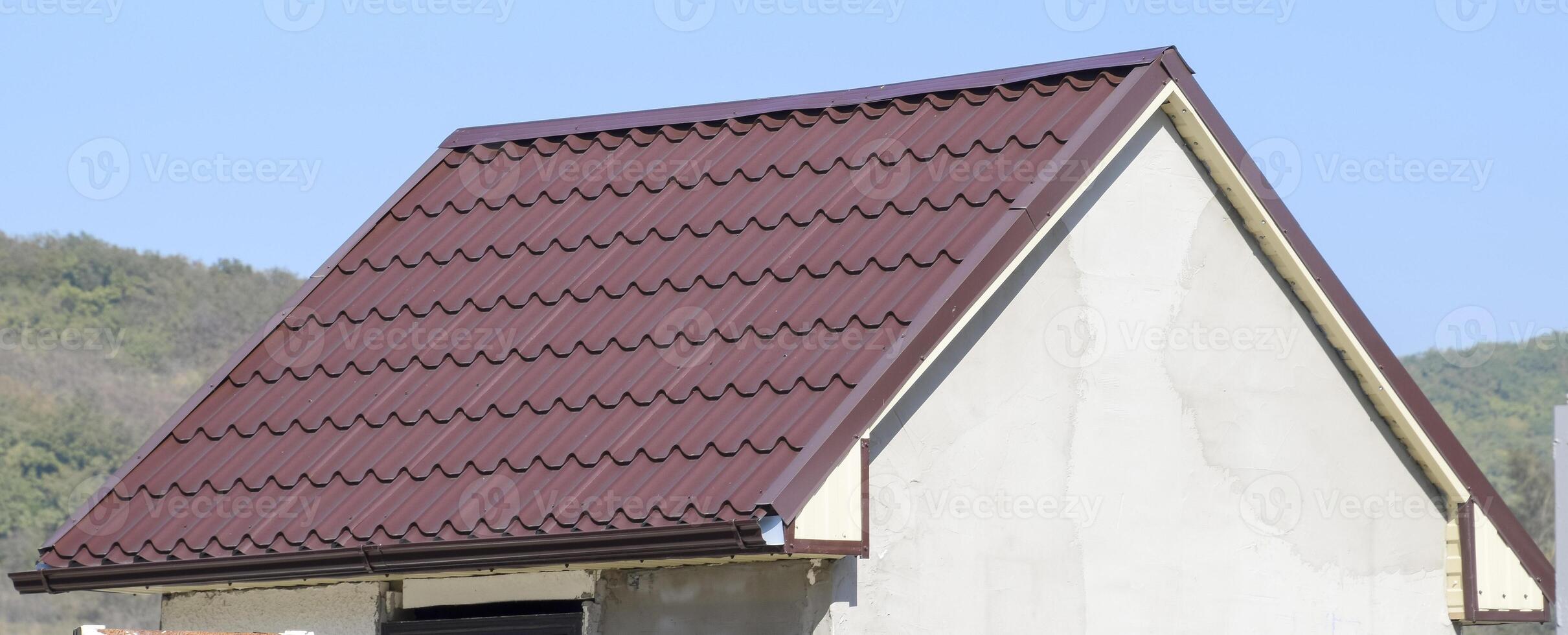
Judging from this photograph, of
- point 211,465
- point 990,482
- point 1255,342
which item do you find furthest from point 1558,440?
point 211,465

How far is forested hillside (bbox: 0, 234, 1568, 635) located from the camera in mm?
48006

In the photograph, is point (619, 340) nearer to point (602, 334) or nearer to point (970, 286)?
point (602, 334)

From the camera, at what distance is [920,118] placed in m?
10.6

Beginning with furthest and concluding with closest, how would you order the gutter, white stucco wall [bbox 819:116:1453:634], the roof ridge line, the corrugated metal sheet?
the roof ridge line → white stucco wall [bbox 819:116:1453:634] → the corrugated metal sheet → the gutter

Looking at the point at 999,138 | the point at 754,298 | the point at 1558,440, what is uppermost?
Result: the point at 999,138

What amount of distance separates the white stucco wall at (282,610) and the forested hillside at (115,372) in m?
34.9

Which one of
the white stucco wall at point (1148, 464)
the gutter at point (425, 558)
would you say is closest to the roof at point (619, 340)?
the gutter at point (425, 558)

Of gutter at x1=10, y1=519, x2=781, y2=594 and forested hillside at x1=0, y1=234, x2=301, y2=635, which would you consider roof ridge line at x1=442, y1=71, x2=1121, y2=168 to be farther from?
forested hillside at x1=0, y1=234, x2=301, y2=635

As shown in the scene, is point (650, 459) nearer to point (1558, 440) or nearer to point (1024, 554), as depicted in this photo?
point (1024, 554)

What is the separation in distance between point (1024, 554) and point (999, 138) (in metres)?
2.12

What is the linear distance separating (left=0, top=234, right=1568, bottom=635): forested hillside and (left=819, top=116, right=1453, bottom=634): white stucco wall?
35639mm

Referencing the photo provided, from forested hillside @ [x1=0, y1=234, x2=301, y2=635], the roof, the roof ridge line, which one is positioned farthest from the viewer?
forested hillside @ [x1=0, y1=234, x2=301, y2=635]

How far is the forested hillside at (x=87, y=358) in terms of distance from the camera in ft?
153

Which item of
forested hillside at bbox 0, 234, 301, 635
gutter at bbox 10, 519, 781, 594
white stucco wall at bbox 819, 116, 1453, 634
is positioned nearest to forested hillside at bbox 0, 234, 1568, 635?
forested hillside at bbox 0, 234, 301, 635
